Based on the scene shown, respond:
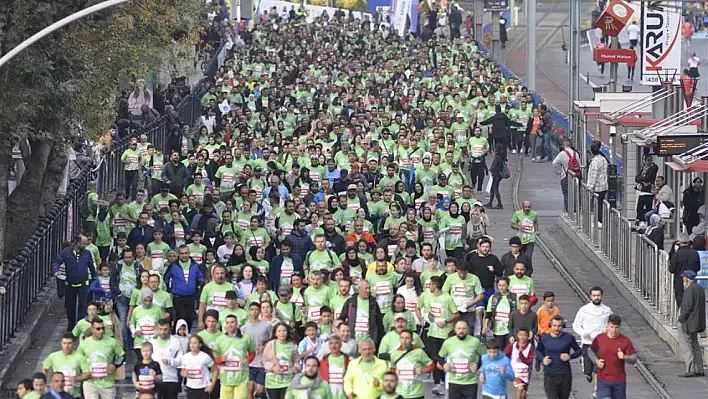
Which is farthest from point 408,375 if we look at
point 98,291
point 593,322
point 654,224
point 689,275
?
point 654,224

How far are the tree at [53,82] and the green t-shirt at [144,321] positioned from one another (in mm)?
5482

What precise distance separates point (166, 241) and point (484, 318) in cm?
617

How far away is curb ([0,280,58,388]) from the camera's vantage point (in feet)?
83.8

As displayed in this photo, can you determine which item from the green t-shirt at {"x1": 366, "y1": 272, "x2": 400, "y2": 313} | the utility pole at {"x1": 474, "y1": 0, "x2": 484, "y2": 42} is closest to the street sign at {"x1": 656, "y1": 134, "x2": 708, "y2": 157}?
the green t-shirt at {"x1": 366, "y1": 272, "x2": 400, "y2": 313}

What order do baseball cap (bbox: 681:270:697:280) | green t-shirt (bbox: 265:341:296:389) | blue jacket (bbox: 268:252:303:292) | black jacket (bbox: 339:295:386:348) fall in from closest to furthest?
green t-shirt (bbox: 265:341:296:389) < black jacket (bbox: 339:295:386:348) < baseball cap (bbox: 681:270:697:280) < blue jacket (bbox: 268:252:303:292)

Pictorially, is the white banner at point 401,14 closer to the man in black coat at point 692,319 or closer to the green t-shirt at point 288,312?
the man in black coat at point 692,319

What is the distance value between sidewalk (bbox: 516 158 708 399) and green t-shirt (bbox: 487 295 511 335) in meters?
1.71

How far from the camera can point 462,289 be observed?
23906 mm

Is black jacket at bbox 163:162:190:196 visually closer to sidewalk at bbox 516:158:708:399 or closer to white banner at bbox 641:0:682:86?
sidewalk at bbox 516:158:708:399

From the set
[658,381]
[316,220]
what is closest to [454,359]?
[658,381]

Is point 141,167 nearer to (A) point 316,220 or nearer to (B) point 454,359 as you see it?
(A) point 316,220

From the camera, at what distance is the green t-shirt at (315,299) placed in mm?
23372

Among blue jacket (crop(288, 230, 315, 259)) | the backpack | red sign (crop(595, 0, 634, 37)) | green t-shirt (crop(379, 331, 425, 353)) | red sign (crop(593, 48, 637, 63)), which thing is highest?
red sign (crop(595, 0, 634, 37))

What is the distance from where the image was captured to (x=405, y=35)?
7450cm
